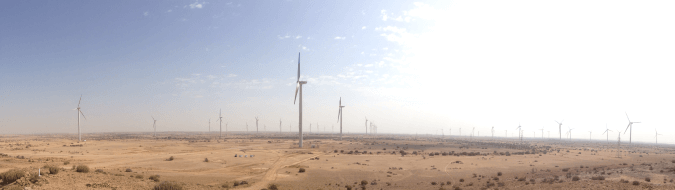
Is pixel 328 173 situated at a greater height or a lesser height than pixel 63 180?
lesser

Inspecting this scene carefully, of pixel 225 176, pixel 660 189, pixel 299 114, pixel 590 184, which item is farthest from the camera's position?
pixel 299 114

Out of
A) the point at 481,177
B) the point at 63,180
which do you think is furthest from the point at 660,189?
the point at 63,180

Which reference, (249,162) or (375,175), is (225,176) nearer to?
(249,162)

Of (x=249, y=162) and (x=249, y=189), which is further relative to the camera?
(x=249, y=162)

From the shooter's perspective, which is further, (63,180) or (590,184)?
(590,184)

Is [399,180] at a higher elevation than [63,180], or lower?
lower

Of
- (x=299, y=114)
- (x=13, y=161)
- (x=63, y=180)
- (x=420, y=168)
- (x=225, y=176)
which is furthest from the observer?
A: (x=299, y=114)

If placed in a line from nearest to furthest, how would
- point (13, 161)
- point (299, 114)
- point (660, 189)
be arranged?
point (660, 189) → point (13, 161) → point (299, 114)

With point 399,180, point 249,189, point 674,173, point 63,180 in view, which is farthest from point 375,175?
point 674,173

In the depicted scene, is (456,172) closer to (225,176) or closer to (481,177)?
(481,177)
